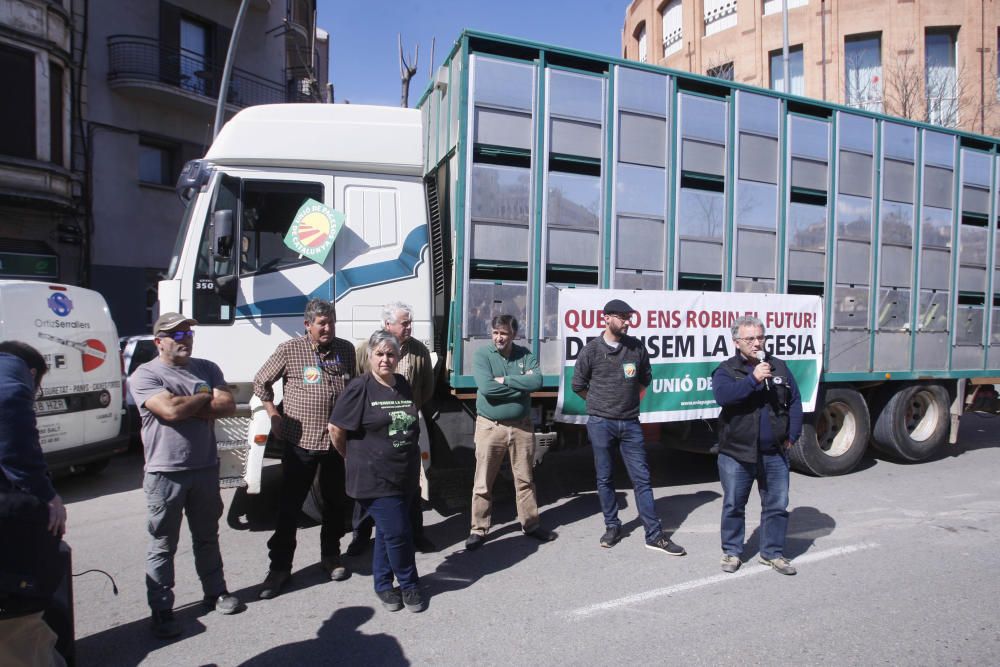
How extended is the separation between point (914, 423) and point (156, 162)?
57.3ft

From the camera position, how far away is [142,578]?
14.2ft

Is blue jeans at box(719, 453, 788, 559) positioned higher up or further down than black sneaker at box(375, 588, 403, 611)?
higher up

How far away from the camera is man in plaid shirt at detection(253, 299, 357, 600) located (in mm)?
4078

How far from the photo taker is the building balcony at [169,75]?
52.3 ft

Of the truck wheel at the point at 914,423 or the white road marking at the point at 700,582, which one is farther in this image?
the truck wheel at the point at 914,423

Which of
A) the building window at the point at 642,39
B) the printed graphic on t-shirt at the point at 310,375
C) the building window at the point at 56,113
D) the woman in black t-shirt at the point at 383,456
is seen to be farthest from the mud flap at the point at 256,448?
the building window at the point at 642,39

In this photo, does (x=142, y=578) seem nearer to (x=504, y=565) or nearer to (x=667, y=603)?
(x=504, y=565)

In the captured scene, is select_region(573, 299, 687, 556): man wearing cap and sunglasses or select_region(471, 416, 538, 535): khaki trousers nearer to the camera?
select_region(573, 299, 687, 556): man wearing cap and sunglasses

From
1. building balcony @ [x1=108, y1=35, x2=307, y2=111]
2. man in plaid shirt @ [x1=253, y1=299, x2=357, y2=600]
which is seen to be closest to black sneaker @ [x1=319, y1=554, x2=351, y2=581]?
man in plaid shirt @ [x1=253, y1=299, x2=357, y2=600]

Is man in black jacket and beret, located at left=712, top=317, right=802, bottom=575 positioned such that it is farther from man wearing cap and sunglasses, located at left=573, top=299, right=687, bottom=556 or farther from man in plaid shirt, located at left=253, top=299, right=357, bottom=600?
man in plaid shirt, located at left=253, top=299, right=357, bottom=600

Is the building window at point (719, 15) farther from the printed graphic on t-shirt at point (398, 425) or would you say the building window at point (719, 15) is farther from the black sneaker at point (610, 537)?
the printed graphic on t-shirt at point (398, 425)

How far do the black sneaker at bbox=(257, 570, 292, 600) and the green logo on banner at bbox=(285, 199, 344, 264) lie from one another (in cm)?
220

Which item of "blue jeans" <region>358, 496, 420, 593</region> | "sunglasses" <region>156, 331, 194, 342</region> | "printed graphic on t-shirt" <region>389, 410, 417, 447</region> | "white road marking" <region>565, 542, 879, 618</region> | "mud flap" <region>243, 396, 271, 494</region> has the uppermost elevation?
"sunglasses" <region>156, 331, 194, 342</region>

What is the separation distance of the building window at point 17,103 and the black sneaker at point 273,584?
45.9 ft
